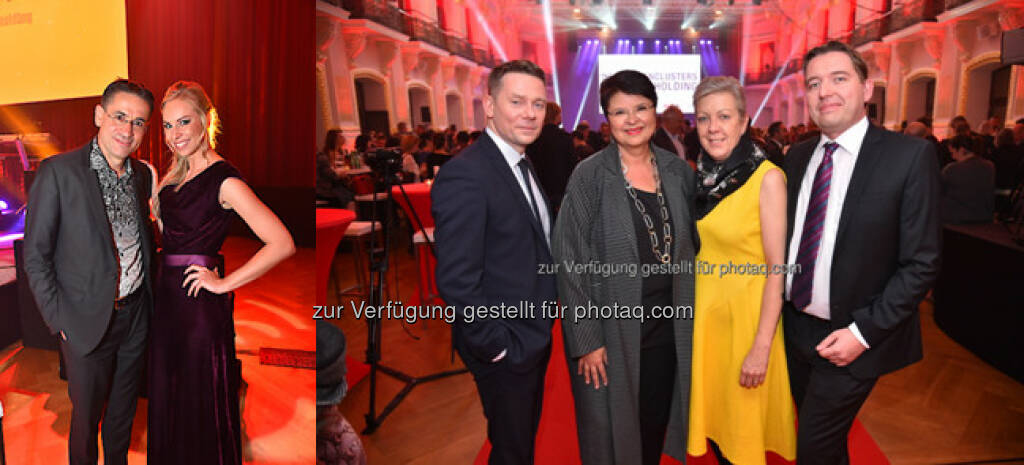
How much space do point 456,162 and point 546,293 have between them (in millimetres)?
481

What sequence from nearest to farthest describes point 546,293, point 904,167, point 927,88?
point 904,167 → point 546,293 → point 927,88

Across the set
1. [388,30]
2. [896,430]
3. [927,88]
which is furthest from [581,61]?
[896,430]

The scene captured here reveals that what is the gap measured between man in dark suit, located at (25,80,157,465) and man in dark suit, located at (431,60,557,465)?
1103 millimetres

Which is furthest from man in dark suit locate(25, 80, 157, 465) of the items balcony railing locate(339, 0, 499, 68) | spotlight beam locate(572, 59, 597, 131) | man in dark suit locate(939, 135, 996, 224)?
spotlight beam locate(572, 59, 597, 131)

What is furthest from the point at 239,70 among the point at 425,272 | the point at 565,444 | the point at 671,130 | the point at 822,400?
the point at 671,130

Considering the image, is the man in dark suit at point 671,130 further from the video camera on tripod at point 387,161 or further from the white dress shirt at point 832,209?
the white dress shirt at point 832,209

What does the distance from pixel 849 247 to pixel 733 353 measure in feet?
1.70

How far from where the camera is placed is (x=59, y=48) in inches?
85.7

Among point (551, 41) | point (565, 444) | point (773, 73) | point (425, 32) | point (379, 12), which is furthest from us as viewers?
point (551, 41)

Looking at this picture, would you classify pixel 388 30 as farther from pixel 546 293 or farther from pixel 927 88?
pixel 546 293

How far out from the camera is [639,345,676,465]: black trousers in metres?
1.90

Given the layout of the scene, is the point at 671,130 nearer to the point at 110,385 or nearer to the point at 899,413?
the point at 899,413

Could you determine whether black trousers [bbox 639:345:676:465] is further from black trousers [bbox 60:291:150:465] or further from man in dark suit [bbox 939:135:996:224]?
A: man in dark suit [bbox 939:135:996:224]

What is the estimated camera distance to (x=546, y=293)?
1675 millimetres
